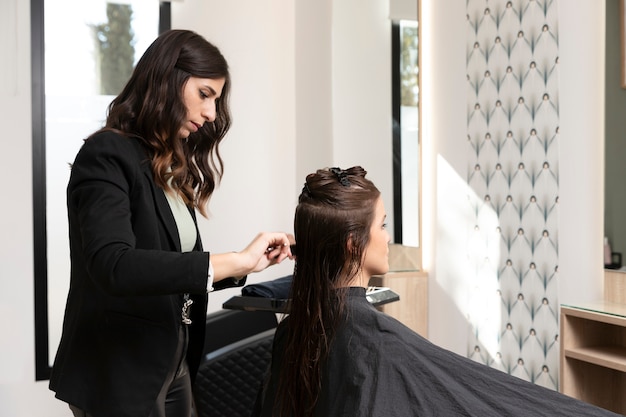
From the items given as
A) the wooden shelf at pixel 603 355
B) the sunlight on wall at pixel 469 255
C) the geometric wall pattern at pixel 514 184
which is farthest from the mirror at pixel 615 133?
the sunlight on wall at pixel 469 255

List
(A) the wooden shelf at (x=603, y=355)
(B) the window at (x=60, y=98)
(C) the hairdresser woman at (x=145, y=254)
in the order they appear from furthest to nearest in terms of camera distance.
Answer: (B) the window at (x=60, y=98) < (A) the wooden shelf at (x=603, y=355) < (C) the hairdresser woman at (x=145, y=254)

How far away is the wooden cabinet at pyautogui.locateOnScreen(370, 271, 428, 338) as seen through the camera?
157 inches

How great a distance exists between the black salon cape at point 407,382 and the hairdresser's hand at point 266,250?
0.77 feet

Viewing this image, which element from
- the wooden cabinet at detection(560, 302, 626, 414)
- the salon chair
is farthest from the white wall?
the salon chair

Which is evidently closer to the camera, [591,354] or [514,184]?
[591,354]

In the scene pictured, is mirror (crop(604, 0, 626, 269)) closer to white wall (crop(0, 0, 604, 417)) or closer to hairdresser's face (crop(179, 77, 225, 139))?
white wall (crop(0, 0, 604, 417))

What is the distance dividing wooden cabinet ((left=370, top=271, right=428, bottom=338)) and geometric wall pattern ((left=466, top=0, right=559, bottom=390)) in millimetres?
422

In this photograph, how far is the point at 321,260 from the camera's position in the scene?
174 cm

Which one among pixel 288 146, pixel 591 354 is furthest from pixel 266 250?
pixel 288 146

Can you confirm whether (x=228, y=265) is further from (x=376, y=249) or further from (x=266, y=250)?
(x=376, y=249)

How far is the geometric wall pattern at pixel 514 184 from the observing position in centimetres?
313

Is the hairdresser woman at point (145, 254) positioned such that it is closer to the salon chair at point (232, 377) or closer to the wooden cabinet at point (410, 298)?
the salon chair at point (232, 377)

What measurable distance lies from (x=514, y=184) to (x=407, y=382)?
1.96m

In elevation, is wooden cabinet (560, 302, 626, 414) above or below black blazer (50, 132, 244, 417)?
below
